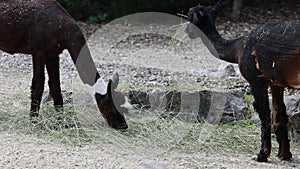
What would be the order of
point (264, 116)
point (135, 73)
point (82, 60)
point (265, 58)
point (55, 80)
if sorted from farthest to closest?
point (135, 73)
point (55, 80)
point (82, 60)
point (264, 116)
point (265, 58)

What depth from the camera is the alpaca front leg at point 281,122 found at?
17.1 feet

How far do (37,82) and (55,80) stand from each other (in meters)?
0.34

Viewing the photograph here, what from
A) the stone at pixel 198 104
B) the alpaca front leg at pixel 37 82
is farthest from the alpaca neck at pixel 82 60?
the stone at pixel 198 104

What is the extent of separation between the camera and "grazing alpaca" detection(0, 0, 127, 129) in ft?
19.2

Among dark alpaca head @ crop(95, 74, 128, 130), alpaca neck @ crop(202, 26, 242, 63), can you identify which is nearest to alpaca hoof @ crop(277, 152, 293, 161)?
alpaca neck @ crop(202, 26, 242, 63)

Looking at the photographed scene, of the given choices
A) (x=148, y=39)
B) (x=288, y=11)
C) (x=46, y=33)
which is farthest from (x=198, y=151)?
(x=288, y=11)

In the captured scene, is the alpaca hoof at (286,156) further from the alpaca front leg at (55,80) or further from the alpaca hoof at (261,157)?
the alpaca front leg at (55,80)

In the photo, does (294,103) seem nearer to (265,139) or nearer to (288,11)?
(265,139)

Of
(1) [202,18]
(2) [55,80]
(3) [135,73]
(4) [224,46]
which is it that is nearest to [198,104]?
(4) [224,46]

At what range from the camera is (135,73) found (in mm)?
8992

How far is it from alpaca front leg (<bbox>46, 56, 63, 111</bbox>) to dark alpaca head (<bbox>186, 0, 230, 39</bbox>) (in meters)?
1.63

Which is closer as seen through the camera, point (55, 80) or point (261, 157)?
point (261, 157)

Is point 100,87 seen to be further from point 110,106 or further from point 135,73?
point 135,73

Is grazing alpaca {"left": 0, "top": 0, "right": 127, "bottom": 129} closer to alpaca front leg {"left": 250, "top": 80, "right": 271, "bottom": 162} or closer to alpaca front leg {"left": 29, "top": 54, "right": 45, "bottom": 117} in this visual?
alpaca front leg {"left": 29, "top": 54, "right": 45, "bottom": 117}
